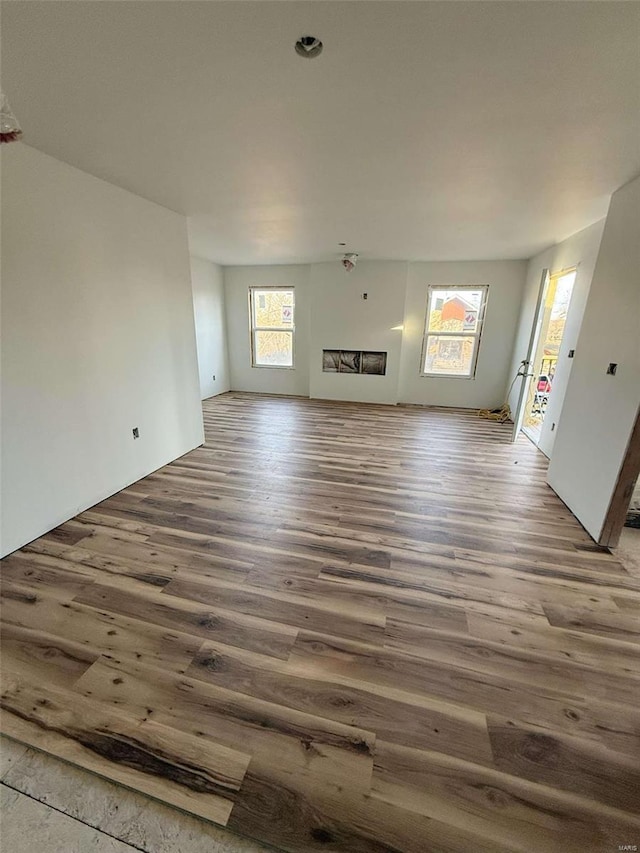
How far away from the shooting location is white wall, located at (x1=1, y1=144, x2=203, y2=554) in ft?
6.68

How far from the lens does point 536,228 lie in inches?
139

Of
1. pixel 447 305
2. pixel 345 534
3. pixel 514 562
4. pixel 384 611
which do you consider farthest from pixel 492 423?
pixel 384 611

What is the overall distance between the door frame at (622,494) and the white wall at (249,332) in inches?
205

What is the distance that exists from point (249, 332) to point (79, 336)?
452cm

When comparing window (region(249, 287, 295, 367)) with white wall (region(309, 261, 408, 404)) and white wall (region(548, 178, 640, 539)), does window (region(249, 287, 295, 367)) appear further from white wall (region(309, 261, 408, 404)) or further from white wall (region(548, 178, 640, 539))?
white wall (region(548, 178, 640, 539))

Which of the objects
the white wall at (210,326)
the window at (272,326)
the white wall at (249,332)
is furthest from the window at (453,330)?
the white wall at (210,326)

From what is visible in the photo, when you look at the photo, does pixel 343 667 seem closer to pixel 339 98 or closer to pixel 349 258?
pixel 339 98

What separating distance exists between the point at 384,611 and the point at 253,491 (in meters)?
1.59

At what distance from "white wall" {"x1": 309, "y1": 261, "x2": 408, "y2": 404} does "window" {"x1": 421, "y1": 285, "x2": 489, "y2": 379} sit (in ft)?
1.81

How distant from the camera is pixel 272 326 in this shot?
21.9 feet

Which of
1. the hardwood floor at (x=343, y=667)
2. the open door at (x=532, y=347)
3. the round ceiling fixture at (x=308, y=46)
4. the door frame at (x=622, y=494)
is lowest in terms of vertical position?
the hardwood floor at (x=343, y=667)

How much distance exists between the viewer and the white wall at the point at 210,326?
589cm

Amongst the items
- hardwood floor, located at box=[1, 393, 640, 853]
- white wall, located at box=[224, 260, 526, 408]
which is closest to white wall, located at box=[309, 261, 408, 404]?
white wall, located at box=[224, 260, 526, 408]

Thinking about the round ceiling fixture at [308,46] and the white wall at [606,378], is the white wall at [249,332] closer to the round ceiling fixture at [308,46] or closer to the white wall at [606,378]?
Result: the white wall at [606,378]
